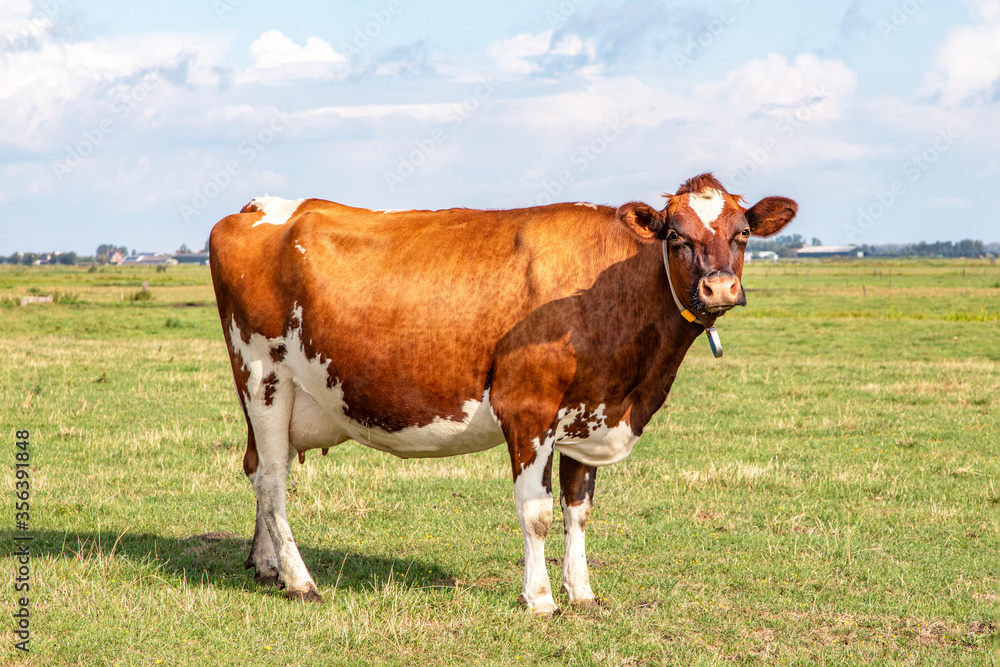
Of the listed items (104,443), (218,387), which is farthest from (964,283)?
(104,443)

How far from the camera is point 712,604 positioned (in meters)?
6.47

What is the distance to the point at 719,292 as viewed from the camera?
5.35 m

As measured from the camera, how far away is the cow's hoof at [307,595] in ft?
21.2

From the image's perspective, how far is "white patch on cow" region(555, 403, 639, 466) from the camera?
6215 mm

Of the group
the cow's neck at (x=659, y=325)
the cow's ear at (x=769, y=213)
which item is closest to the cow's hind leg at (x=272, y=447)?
the cow's neck at (x=659, y=325)

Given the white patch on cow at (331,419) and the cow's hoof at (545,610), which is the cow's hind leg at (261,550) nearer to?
the white patch on cow at (331,419)

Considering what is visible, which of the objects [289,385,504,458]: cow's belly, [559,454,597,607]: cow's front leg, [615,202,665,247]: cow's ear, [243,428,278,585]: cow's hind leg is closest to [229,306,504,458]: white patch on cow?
[289,385,504,458]: cow's belly

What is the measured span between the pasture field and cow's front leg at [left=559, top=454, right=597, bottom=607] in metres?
0.22

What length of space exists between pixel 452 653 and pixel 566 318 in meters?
2.24

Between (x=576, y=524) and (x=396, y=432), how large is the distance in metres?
1.45

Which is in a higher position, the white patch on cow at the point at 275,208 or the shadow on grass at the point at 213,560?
the white patch on cow at the point at 275,208

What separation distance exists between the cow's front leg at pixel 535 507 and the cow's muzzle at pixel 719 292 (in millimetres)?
1450

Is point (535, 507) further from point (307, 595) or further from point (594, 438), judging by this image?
point (307, 595)

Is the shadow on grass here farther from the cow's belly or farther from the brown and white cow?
the cow's belly
